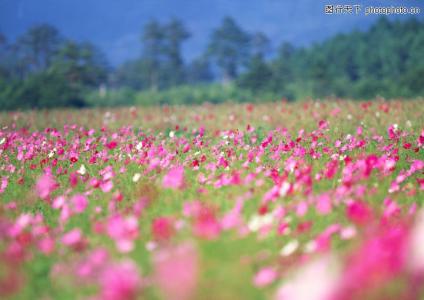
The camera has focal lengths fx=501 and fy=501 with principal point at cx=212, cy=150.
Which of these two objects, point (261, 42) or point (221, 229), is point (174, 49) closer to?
point (261, 42)

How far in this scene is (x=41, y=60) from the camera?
6297 cm

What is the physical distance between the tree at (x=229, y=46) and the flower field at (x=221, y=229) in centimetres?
5762

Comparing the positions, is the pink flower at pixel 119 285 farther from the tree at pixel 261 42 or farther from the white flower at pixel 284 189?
the tree at pixel 261 42

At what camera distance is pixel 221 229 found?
216cm

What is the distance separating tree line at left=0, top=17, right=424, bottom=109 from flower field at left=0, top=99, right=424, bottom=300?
38.4 ft

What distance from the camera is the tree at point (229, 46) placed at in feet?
203

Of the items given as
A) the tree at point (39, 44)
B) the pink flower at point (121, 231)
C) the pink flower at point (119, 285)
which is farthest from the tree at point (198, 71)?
the pink flower at point (119, 285)

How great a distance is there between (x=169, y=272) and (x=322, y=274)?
501mm

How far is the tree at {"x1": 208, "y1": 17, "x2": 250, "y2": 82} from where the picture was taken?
203 ft

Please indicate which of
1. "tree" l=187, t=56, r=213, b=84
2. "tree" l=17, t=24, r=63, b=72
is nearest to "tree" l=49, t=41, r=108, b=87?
"tree" l=17, t=24, r=63, b=72

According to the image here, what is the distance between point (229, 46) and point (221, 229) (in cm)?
6230

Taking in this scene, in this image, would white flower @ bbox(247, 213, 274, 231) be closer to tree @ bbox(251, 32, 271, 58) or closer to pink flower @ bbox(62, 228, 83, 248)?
pink flower @ bbox(62, 228, 83, 248)

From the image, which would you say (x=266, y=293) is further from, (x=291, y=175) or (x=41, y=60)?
(x=41, y=60)

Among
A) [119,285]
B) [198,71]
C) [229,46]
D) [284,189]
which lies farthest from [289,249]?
[198,71]
